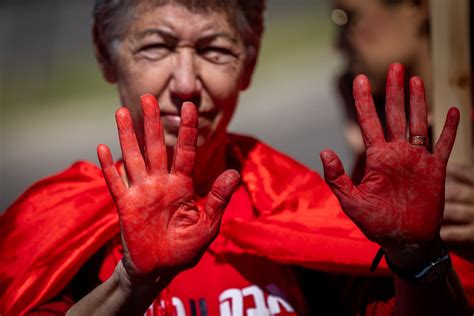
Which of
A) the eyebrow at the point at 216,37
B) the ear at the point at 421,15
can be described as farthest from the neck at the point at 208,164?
A: the ear at the point at 421,15

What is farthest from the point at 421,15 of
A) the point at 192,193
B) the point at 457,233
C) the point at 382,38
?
the point at 192,193

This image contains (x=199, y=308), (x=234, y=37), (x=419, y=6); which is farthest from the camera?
(x=419, y=6)

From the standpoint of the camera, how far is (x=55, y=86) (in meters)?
1.85

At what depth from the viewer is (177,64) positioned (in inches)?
52.0

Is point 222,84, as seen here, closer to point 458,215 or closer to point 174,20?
point 174,20

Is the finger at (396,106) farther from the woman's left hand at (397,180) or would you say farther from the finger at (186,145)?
the finger at (186,145)

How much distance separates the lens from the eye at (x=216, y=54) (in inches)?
53.7

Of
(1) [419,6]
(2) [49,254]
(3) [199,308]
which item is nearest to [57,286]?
(2) [49,254]

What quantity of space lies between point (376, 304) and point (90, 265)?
0.60 metres

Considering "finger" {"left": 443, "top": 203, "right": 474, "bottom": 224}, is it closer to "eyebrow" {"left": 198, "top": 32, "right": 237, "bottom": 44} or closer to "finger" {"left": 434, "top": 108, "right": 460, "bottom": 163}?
"finger" {"left": 434, "top": 108, "right": 460, "bottom": 163}

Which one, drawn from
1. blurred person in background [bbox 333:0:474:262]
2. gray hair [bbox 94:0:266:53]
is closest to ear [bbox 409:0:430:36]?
blurred person in background [bbox 333:0:474:262]

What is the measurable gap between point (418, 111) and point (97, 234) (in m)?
0.68

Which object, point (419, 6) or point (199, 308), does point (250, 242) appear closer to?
point (199, 308)

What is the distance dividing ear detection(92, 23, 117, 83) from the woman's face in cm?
6
